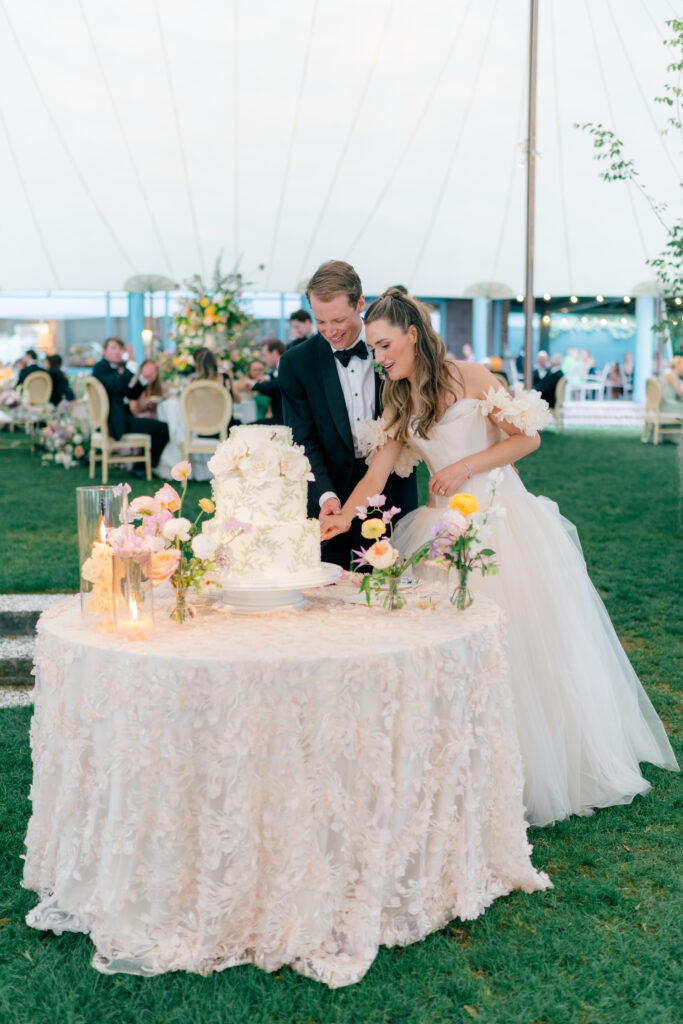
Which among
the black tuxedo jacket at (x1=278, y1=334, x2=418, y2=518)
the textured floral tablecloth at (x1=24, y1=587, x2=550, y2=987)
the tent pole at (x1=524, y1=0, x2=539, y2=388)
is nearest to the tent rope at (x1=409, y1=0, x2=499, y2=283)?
the tent pole at (x1=524, y1=0, x2=539, y2=388)

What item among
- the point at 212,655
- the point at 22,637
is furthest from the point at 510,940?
the point at 22,637

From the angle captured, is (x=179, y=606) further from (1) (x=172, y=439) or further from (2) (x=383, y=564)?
(1) (x=172, y=439)

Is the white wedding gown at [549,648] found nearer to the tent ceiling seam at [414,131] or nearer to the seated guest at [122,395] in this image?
the seated guest at [122,395]

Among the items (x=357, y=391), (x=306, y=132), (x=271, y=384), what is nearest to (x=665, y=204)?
(x=271, y=384)

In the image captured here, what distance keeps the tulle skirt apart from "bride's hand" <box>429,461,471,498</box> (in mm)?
120

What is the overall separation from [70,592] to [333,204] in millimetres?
18699

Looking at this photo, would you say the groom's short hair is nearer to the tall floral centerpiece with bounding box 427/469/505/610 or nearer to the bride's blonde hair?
the bride's blonde hair

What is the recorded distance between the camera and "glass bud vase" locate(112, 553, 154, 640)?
7.34ft

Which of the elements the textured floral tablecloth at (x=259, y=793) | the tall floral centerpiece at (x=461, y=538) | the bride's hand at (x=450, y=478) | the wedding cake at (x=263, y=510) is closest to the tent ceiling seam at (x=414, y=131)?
the bride's hand at (x=450, y=478)

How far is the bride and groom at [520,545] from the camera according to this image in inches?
114

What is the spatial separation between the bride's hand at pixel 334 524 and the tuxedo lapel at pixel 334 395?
0.47 metres

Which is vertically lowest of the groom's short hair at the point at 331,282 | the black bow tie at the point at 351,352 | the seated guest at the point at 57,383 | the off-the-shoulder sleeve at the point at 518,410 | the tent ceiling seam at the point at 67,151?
the off-the-shoulder sleeve at the point at 518,410

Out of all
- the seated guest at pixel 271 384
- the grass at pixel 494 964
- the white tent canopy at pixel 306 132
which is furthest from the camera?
the white tent canopy at pixel 306 132

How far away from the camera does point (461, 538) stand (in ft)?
8.18
